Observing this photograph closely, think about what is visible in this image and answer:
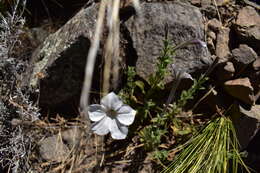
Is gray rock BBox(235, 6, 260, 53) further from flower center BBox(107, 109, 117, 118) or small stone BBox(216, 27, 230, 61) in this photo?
flower center BBox(107, 109, 117, 118)

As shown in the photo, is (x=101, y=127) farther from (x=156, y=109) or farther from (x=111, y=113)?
(x=156, y=109)

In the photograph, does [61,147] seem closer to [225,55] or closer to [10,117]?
[10,117]

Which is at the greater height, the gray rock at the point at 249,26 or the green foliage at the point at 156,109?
the gray rock at the point at 249,26

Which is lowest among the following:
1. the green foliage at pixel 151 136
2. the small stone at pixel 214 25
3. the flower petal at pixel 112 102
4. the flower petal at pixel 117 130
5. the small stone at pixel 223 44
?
the green foliage at pixel 151 136

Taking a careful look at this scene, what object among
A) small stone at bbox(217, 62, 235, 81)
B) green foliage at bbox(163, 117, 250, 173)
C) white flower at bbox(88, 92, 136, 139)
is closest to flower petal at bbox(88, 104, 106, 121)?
white flower at bbox(88, 92, 136, 139)

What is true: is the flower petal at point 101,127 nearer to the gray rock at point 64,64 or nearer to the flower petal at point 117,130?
the flower petal at point 117,130

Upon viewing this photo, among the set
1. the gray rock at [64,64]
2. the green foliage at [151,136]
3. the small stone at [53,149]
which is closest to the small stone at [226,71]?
the green foliage at [151,136]

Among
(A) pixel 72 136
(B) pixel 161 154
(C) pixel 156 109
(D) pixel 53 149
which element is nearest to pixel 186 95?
(C) pixel 156 109

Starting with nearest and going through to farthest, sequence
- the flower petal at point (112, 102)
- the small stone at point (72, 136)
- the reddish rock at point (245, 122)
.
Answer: the flower petal at point (112, 102)
the reddish rock at point (245, 122)
the small stone at point (72, 136)
